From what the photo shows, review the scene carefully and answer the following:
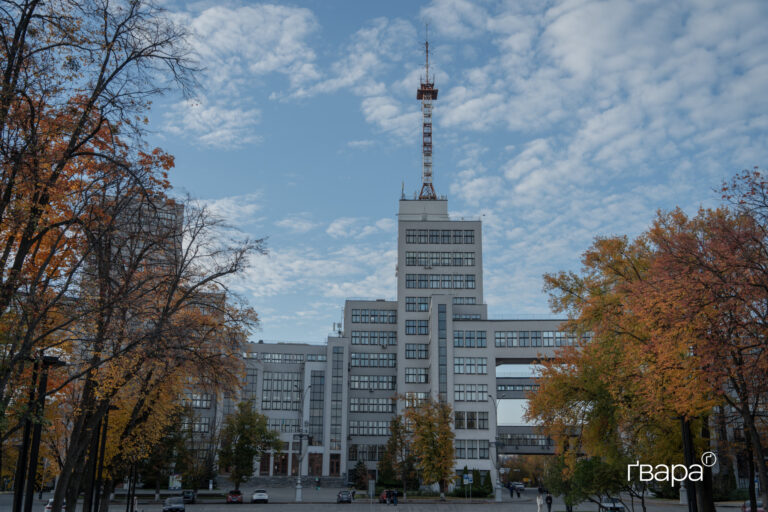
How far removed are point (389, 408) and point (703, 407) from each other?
76.1 m

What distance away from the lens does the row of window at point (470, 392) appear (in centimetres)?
8025

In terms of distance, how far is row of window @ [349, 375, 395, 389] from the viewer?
97.9m

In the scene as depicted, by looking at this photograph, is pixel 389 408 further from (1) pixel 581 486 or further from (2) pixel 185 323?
(2) pixel 185 323

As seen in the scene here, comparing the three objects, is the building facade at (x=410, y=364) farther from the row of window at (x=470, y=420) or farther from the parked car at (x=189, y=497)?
the parked car at (x=189, y=497)

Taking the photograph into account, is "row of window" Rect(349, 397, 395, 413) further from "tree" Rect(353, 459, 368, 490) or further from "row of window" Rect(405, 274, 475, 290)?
"row of window" Rect(405, 274, 475, 290)

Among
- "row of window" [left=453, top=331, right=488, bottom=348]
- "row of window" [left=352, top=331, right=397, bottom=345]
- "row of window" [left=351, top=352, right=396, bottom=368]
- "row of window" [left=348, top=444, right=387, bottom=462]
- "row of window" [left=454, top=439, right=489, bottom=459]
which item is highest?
"row of window" [left=352, top=331, right=397, bottom=345]

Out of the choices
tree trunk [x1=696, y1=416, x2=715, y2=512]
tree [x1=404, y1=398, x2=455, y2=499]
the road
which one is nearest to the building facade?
tree [x1=404, y1=398, x2=455, y2=499]

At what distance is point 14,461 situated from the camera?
35.8 meters

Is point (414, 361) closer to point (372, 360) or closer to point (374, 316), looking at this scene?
Answer: point (372, 360)

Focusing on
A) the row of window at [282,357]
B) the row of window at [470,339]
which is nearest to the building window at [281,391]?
the row of window at [282,357]

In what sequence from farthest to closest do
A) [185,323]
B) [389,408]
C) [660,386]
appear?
[389,408] < [660,386] < [185,323]

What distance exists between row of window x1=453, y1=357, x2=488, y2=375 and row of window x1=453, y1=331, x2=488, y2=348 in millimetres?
1650

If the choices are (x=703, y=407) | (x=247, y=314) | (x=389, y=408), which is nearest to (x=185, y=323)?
(x=247, y=314)

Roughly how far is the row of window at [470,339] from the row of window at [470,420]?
8.29m
